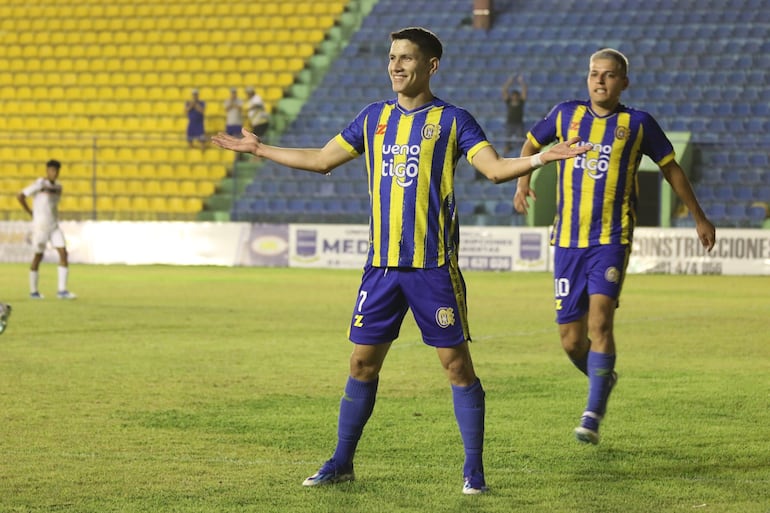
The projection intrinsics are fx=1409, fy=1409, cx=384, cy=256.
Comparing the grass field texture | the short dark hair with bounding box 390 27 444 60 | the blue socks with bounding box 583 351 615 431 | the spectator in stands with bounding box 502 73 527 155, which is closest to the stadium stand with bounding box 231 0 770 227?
the spectator in stands with bounding box 502 73 527 155

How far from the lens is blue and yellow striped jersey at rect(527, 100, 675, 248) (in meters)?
8.00

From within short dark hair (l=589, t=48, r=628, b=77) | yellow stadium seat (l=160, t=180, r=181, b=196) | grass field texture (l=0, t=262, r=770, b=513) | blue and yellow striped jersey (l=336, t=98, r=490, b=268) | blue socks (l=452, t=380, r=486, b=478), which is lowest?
grass field texture (l=0, t=262, r=770, b=513)

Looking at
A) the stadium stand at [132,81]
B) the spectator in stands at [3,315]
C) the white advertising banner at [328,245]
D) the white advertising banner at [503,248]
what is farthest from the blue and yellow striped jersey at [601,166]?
the stadium stand at [132,81]

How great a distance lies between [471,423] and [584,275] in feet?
7.14

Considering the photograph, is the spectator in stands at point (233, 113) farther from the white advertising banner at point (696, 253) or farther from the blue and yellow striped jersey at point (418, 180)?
the blue and yellow striped jersey at point (418, 180)

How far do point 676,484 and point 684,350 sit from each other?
21.4 feet

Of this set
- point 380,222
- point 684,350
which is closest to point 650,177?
point 684,350

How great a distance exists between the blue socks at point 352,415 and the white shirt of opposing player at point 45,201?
44.5ft

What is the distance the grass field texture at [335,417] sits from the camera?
6145 mm

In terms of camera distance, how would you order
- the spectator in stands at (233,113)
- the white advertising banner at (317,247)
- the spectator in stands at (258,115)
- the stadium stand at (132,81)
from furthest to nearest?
the stadium stand at (132,81)
the spectator in stands at (258,115)
the spectator in stands at (233,113)
the white advertising banner at (317,247)

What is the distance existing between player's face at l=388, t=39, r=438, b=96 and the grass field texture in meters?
1.78

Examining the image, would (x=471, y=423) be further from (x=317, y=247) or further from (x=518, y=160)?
(x=317, y=247)

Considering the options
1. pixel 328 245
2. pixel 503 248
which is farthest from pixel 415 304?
pixel 328 245

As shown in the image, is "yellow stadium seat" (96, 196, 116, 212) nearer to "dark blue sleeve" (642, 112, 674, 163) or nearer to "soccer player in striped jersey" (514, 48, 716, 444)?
"soccer player in striped jersey" (514, 48, 716, 444)
